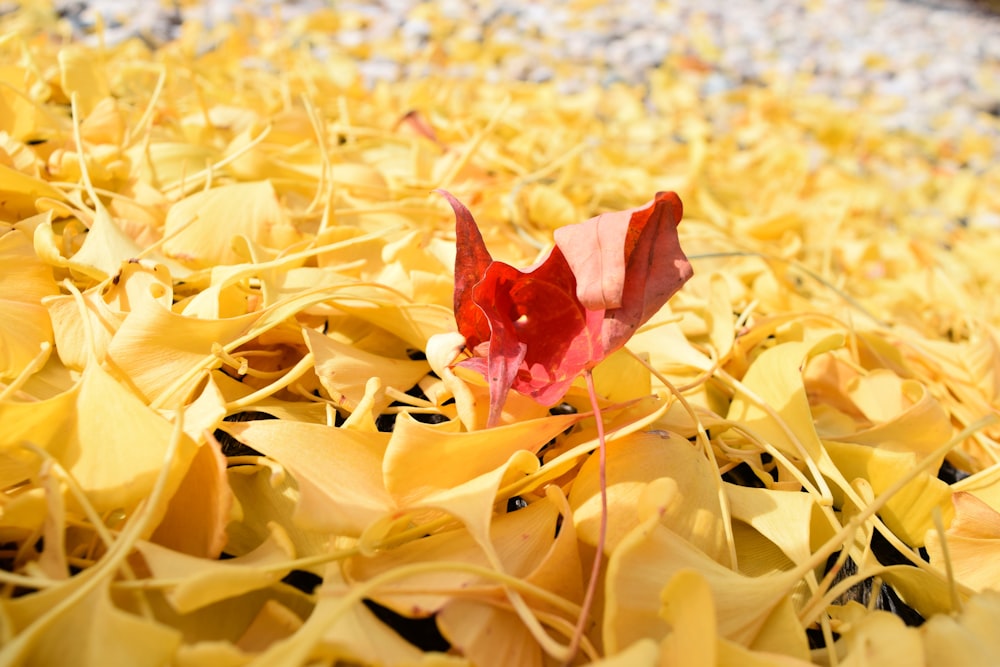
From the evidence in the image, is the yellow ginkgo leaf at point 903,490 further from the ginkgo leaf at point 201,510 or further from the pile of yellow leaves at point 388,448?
the ginkgo leaf at point 201,510

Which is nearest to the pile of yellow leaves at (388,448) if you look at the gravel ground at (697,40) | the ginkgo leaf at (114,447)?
the ginkgo leaf at (114,447)

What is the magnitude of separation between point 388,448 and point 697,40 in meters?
Result: 1.76

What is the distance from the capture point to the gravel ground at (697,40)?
1311mm

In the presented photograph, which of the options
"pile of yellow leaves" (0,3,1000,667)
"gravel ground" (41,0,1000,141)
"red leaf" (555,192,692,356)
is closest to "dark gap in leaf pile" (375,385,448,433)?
"pile of yellow leaves" (0,3,1000,667)

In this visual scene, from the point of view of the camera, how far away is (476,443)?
0.82ft

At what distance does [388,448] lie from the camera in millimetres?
236

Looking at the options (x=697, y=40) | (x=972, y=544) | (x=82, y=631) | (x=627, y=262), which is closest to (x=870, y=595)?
(x=972, y=544)

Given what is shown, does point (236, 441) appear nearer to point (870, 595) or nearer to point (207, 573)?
point (207, 573)

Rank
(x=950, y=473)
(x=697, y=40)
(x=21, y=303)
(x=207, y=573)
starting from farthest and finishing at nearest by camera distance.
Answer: (x=697, y=40) → (x=950, y=473) → (x=21, y=303) → (x=207, y=573)

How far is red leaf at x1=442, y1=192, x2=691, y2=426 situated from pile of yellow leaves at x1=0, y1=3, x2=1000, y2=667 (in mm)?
18

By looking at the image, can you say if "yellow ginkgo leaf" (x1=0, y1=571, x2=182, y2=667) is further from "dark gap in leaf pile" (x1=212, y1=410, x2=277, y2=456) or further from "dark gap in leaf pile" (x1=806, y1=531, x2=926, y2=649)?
"dark gap in leaf pile" (x1=806, y1=531, x2=926, y2=649)

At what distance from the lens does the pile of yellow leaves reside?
8.2 inches

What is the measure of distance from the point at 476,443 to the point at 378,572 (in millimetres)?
53

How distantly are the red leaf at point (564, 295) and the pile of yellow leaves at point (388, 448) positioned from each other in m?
0.02
